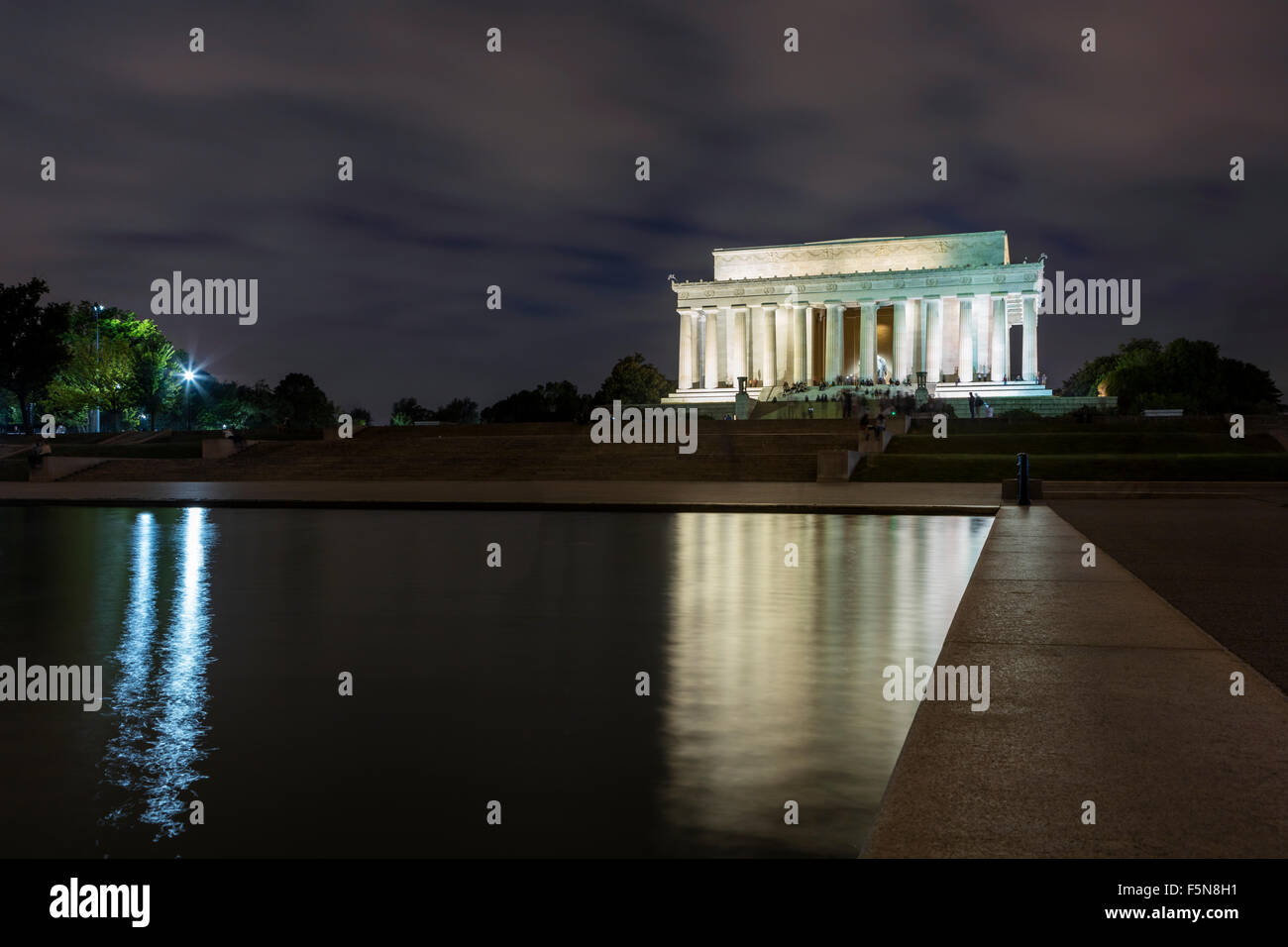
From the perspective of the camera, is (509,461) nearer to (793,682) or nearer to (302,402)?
(793,682)

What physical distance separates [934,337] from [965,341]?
2360 mm

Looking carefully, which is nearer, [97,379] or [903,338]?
[97,379]

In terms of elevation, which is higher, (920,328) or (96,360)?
(920,328)

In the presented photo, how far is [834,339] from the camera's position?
88000mm

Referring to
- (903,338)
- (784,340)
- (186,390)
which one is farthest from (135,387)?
(903,338)

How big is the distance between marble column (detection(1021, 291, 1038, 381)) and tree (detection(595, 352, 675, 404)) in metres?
30.4

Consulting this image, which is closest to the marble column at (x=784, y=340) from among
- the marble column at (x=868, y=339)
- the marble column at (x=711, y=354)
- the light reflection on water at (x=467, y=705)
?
the marble column at (x=711, y=354)

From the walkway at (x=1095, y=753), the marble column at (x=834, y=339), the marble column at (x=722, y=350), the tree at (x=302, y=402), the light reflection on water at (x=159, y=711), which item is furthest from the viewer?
the tree at (x=302, y=402)

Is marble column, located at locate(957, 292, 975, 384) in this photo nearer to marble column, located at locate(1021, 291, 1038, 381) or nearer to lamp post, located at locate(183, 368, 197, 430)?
marble column, located at locate(1021, 291, 1038, 381)

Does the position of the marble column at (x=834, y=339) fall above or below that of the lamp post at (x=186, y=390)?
above

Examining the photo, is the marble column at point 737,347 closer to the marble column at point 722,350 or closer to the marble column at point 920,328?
the marble column at point 722,350

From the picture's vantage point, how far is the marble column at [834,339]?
87.5 metres

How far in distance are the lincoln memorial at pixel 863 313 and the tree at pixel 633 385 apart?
487cm

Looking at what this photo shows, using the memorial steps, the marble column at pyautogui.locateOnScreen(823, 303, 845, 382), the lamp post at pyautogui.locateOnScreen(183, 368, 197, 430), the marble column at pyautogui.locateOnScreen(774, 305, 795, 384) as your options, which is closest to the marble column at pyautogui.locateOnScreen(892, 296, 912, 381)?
the marble column at pyautogui.locateOnScreen(823, 303, 845, 382)
